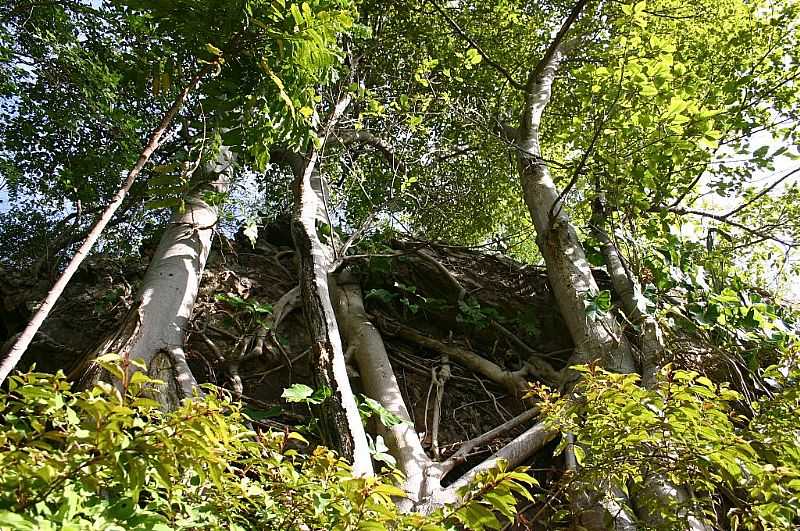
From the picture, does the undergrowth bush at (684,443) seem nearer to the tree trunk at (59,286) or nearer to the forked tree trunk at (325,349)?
the forked tree trunk at (325,349)

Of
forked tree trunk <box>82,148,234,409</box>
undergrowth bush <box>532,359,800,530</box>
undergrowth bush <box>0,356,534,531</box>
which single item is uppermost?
forked tree trunk <box>82,148,234,409</box>

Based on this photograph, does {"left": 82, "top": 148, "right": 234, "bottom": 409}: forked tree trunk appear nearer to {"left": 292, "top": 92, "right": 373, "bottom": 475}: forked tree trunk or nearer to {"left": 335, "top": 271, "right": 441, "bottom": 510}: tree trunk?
{"left": 292, "top": 92, "right": 373, "bottom": 475}: forked tree trunk

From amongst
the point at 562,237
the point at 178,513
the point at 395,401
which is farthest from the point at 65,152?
the point at 178,513

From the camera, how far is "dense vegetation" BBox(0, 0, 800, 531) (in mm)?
1375

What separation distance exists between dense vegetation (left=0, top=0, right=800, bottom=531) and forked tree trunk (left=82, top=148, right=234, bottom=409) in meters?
0.02

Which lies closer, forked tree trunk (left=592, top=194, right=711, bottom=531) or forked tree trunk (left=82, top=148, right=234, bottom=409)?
forked tree trunk (left=592, top=194, right=711, bottom=531)

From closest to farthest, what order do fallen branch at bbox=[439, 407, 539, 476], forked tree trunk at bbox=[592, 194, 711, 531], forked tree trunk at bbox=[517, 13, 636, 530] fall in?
forked tree trunk at bbox=[592, 194, 711, 531]
forked tree trunk at bbox=[517, 13, 636, 530]
fallen branch at bbox=[439, 407, 539, 476]

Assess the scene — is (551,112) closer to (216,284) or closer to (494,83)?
(494,83)

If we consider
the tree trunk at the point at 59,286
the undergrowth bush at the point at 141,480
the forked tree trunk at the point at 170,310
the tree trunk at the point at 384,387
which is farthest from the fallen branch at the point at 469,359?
the tree trunk at the point at 59,286

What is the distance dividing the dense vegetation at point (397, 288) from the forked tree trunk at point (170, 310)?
2 cm

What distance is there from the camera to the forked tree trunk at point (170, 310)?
2.82 m

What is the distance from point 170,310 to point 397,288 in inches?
77.0

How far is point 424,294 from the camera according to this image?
4574mm

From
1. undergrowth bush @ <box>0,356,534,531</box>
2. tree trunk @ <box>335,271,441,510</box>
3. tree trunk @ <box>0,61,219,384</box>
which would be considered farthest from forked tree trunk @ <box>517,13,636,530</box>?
tree trunk @ <box>0,61,219,384</box>
